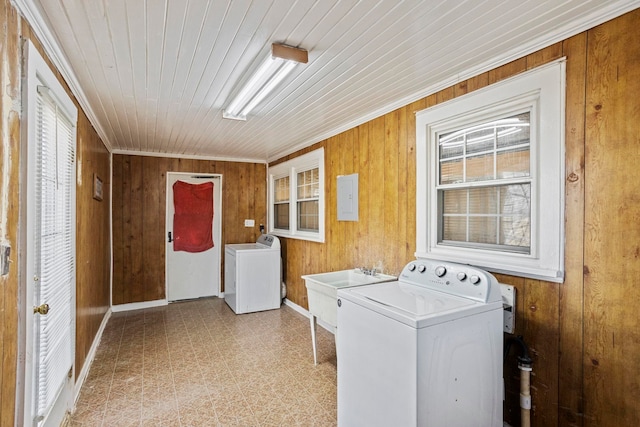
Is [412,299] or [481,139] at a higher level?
[481,139]

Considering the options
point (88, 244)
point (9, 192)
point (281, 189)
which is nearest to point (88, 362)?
point (88, 244)

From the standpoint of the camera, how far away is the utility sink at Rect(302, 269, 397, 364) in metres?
2.76

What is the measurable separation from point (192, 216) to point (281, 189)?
153 centimetres

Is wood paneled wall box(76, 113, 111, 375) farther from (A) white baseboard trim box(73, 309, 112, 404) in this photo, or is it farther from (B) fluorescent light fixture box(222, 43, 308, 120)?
(B) fluorescent light fixture box(222, 43, 308, 120)

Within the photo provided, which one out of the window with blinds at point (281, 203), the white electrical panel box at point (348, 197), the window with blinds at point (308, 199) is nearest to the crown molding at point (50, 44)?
the white electrical panel box at point (348, 197)

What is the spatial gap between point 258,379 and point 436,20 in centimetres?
288

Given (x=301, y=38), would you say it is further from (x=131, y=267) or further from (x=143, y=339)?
(x=131, y=267)

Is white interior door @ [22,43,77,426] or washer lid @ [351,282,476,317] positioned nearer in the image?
white interior door @ [22,43,77,426]

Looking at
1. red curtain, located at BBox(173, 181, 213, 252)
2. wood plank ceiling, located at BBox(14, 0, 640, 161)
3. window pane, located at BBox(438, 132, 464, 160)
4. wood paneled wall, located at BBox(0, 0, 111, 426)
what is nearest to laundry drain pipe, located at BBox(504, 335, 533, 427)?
window pane, located at BBox(438, 132, 464, 160)

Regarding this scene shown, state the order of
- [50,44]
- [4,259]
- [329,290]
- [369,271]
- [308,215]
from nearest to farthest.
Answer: [4,259] < [50,44] < [329,290] < [369,271] < [308,215]

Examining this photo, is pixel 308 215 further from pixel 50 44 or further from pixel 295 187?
pixel 50 44

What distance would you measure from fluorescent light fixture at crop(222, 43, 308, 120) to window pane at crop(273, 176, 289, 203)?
223 cm

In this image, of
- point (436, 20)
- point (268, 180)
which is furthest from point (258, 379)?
point (268, 180)

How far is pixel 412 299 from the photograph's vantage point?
1.90m
